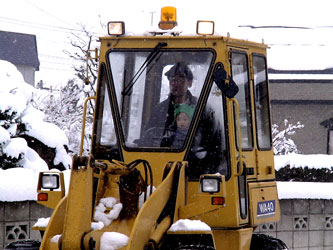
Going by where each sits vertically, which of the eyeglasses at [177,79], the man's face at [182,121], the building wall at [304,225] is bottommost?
the building wall at [304,225]

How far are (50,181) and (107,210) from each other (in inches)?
29.8

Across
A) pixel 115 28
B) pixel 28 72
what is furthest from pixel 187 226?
pixel 28 72

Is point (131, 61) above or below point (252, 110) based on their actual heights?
above

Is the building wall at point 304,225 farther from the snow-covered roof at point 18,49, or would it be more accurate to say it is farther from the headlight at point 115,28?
the snow-covered roof at point 18,49

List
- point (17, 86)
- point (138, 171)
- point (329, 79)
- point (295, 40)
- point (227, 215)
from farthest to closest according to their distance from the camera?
point (295, 40)
point (329, 79)
point (17, 86)
point (227, 215)
point (138, 171)

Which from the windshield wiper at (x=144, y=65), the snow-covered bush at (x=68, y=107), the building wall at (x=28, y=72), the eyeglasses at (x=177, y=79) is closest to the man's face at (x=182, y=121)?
the eyeglasses at (x=177, y=79)

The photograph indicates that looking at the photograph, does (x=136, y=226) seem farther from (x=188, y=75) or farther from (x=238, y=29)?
(x=238, y=29)

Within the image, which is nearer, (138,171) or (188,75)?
(138,171)

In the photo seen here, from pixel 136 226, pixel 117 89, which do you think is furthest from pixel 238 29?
pixel 136 226

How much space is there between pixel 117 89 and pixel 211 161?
1.13m

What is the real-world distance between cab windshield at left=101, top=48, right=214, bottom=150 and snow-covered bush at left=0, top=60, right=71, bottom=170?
611 cm

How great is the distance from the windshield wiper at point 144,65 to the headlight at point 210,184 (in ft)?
4.49

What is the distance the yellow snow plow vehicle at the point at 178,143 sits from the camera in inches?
239

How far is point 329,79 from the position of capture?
3928cm
